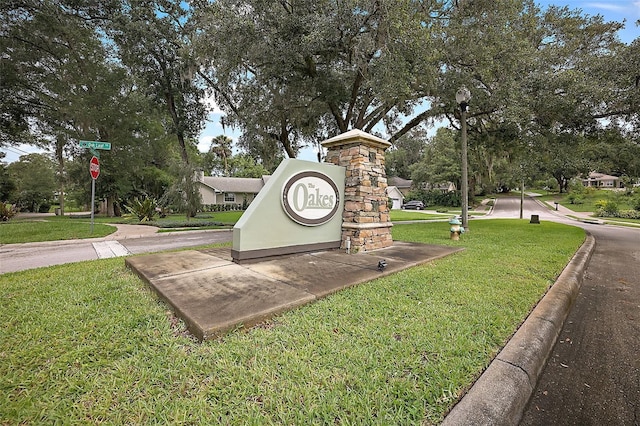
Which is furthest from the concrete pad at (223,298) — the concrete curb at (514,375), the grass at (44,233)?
the grass at (44,233)

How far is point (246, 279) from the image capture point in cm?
313

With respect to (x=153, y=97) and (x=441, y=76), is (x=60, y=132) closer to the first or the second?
(x=153, y=97)

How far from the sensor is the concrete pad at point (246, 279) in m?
2.25

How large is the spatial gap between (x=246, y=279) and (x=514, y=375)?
8.35ft

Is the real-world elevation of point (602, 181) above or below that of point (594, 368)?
above

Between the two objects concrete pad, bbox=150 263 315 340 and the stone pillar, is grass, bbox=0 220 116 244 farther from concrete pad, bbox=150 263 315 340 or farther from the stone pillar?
the stone pillar

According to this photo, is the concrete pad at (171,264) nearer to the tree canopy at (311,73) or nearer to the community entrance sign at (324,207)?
the community entrance sign at (324,207)

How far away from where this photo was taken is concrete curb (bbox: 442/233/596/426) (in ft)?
4.63

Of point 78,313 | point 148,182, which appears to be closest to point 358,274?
point 78,313

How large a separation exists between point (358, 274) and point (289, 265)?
997 millimetres

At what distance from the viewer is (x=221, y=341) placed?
1983 millimetres

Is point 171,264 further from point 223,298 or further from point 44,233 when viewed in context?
point 44,233

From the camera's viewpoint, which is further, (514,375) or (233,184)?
(233,184)

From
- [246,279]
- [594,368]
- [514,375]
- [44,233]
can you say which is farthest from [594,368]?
[44,233]
